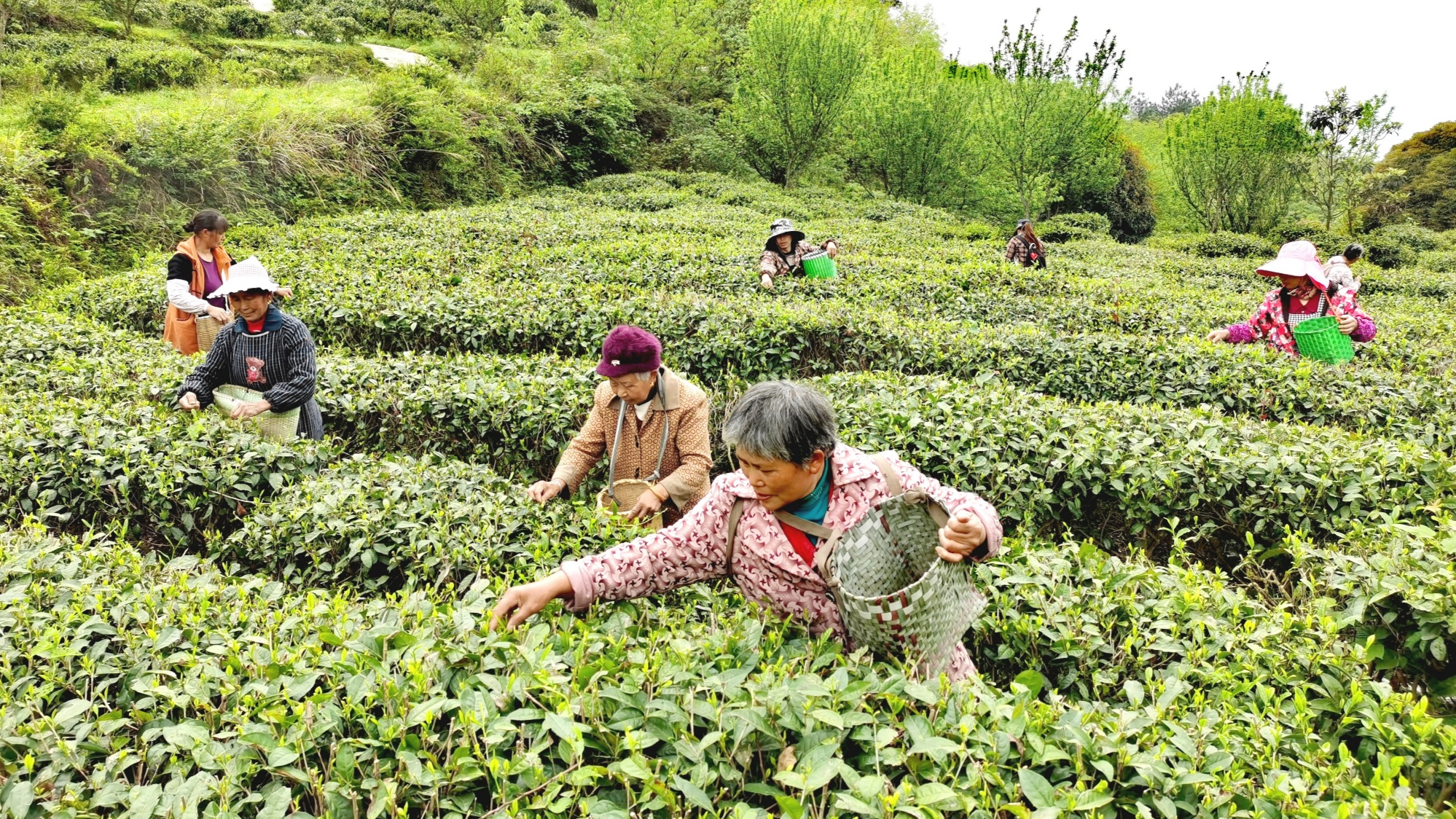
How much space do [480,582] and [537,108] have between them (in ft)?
→ 81.2

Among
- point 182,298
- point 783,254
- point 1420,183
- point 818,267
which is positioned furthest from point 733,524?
point 1420,183

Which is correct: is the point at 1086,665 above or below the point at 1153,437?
below

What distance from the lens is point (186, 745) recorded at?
5.76 ft

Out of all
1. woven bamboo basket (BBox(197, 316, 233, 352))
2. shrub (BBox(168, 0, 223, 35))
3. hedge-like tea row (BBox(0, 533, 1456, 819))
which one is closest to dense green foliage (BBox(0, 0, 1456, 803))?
hedge-like tea row (BBox(0, 533, 1456, 819))

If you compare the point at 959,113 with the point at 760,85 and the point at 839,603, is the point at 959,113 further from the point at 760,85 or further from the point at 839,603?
the point at 839,603

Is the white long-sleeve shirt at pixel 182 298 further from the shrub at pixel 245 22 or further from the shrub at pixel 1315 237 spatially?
the shrub at pixel 245 22

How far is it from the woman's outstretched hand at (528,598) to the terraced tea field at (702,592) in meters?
0.09

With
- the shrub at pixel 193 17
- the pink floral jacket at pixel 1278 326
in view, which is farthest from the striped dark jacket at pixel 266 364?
the shrub at pixel 193 17

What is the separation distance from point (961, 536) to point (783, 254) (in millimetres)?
7659

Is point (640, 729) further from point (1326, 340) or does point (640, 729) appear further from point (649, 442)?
point (1326, 340)

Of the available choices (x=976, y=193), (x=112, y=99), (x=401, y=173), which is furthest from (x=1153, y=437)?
(x=976, y=193)

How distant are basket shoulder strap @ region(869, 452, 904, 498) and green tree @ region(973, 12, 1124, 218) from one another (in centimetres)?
2479

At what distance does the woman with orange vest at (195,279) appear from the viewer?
6.00 meters

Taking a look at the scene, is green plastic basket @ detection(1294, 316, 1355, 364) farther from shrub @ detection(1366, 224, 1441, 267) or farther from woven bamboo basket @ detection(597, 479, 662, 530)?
shrub @ detection(1366, 224, 1441, 267)
